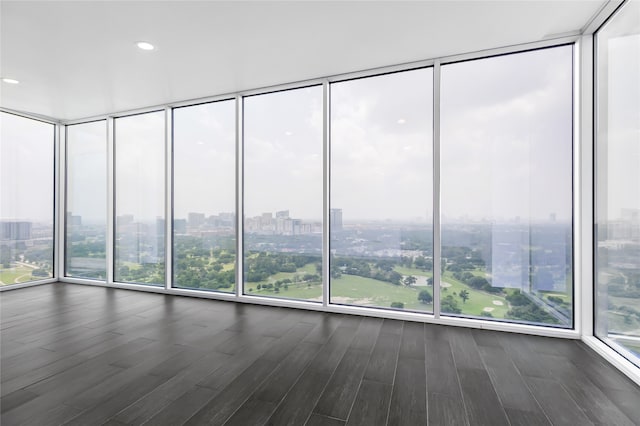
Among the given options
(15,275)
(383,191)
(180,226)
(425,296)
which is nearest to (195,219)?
(180,226)

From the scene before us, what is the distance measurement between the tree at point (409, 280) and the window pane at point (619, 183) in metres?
1.52

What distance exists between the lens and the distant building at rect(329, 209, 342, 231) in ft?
11.9

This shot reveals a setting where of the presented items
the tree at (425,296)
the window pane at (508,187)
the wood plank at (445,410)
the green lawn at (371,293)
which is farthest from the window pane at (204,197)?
the wood plank at (445,410)

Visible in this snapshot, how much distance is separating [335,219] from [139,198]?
10.6 ft

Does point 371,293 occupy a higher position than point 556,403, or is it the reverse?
point 371,293

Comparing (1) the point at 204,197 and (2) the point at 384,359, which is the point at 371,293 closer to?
(2) the point at 384,359

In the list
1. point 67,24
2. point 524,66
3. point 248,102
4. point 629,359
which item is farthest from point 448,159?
point 67,24

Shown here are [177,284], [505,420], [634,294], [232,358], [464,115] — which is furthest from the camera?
[177,284]

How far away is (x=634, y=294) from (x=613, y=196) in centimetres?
75

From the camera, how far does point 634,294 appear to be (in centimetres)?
215

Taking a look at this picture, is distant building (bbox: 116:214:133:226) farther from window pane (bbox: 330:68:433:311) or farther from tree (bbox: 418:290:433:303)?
tree (bbox: 418:290:433:303)

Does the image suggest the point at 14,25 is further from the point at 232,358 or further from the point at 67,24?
the point at 232,358

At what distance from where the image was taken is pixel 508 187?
3.01 m

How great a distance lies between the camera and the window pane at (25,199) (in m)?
4.64
